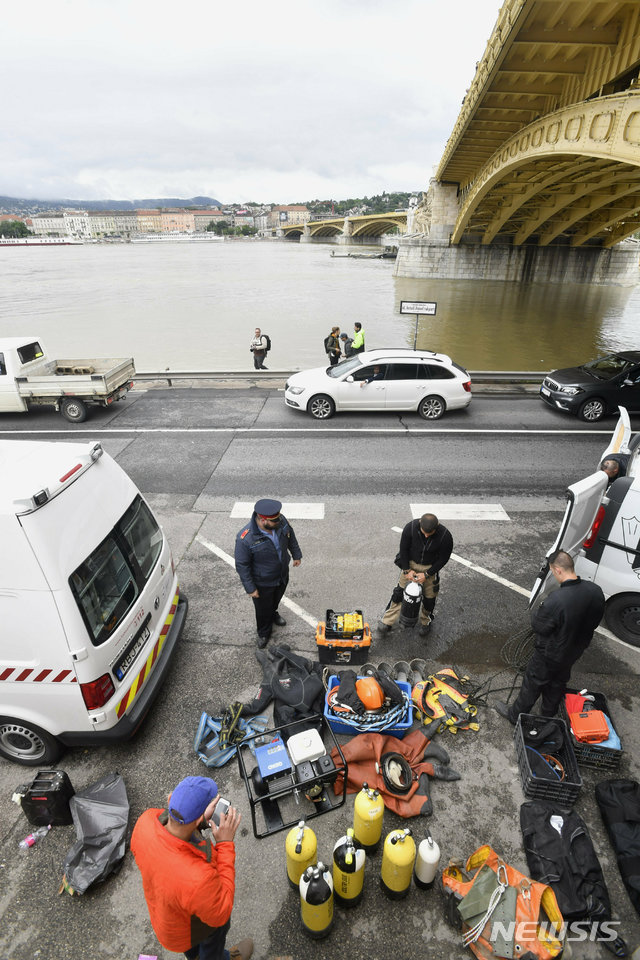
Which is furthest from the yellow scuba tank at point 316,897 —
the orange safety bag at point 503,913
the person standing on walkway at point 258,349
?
the person standing on walkway at point 258,349

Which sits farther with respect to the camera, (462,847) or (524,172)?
(524,172)

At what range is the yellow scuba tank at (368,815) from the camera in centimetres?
331

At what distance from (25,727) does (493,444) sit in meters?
9.92

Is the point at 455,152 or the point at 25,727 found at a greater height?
the point at 455,152

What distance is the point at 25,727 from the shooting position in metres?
3.89

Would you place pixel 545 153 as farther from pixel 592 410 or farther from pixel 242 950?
pixel 242 950

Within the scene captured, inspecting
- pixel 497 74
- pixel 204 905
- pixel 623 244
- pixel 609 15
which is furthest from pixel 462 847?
pixel 623 244

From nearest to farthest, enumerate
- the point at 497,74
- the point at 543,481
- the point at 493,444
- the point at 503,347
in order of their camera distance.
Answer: the point at 543,481 < the point at 493,444 < the point at 497,74 < the point at 503,347

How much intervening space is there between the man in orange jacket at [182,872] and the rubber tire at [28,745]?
208cm

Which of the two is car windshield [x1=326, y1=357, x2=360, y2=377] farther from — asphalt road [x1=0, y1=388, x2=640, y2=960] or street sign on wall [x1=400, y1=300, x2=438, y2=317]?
street sign on wall [x1=400, y1=300, x2=438, y2=317]

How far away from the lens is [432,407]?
1248cm

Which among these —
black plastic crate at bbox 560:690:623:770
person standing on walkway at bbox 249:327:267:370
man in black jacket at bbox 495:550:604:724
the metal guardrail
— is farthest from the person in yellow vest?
black plastic crate at bbox 560:690:623:770

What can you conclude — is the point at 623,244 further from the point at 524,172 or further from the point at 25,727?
the point at 25,727

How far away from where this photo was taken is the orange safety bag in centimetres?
292
